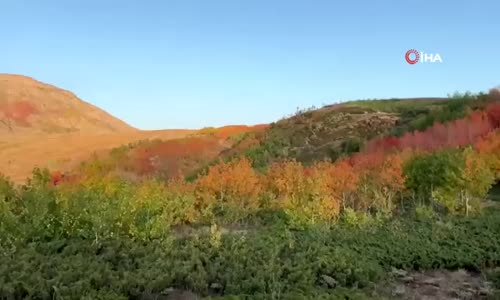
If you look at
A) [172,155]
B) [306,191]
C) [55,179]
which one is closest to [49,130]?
[172,155]

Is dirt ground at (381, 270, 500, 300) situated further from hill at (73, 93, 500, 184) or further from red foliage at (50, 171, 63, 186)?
hill at (73, 93, 500, 184)

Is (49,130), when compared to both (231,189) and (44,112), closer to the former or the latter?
(44,112)

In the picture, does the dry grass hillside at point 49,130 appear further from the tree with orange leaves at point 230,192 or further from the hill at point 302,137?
the tree with orange leaves at point 230,192

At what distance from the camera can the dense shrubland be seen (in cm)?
723

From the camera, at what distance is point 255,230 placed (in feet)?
36.9

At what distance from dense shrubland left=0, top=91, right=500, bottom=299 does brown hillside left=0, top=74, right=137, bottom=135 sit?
131 ft

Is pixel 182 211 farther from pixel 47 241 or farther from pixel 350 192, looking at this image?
pixel 350 192

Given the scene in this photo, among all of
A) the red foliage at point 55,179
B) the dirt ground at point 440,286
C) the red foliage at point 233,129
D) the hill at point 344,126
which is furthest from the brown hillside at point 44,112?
the dirt ground at point 440,286

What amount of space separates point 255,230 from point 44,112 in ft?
163

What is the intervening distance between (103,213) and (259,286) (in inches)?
133

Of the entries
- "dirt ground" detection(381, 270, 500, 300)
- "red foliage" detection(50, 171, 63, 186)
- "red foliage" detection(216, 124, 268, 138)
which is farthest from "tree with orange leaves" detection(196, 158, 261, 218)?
"red foliage" detection(216, 124, 268, 138)

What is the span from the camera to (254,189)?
13.0 meters

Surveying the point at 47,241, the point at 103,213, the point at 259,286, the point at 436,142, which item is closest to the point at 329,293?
the point at 259,286

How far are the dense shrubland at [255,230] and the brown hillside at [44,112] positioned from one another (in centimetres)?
4001
